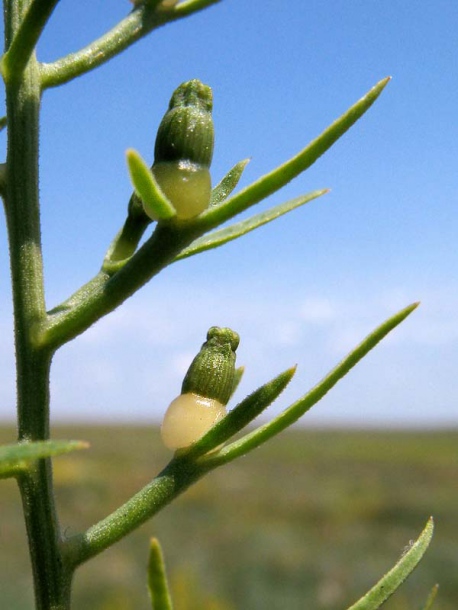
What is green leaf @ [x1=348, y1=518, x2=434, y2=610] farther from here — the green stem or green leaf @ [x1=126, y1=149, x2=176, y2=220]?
the green stem

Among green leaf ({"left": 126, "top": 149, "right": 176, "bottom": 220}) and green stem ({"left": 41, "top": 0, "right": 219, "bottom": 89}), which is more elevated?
green stem ({"left": 41, "top": 0, "right": 219, "bottom": 89})

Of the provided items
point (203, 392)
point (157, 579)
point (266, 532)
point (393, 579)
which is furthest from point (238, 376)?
point (266, 532)

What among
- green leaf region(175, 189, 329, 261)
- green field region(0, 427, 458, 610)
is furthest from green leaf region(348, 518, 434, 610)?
green field region(0, 427, 458, 610)

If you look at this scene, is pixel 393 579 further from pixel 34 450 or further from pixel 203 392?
pixel 34 450

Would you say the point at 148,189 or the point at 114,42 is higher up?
the point at 114,42

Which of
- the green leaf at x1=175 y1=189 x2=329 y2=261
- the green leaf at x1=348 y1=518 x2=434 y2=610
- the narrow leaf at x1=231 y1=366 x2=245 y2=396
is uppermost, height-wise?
the green leaf at x1=175 y1=189 x2=329 y2=261

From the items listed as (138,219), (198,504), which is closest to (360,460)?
(198,504)
